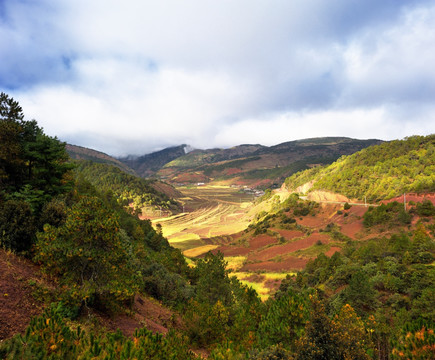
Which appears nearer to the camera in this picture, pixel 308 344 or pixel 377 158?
pixel 308 344

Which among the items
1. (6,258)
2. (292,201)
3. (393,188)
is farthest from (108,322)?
(292,201)

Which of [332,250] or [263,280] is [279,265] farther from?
[332,250]

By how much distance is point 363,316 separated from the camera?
1670 centimetres

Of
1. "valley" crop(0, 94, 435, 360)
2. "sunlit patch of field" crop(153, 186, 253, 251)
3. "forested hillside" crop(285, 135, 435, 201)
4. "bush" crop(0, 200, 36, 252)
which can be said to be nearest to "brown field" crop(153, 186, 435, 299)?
"sunlit patch of field" crop(153, 186, 253, 251)

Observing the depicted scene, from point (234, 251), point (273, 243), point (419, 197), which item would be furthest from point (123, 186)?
point (419, 197)

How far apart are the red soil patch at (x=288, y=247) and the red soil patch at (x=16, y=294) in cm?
5102

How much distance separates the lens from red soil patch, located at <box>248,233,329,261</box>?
2184 inches

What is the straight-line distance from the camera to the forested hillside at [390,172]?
60.1 metres

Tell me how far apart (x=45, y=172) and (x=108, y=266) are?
44.3 ft

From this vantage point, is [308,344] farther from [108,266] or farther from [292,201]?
[292,201]

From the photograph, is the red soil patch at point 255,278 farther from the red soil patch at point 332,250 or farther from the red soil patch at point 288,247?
the red soil patch at point 332,250

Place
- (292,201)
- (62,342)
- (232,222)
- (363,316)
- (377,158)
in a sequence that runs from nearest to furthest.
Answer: (62,342), (363,316), (377,158), (292,201), (232,222)

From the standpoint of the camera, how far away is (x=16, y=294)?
27.2 ft

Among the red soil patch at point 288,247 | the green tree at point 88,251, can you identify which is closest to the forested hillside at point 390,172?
the red soil patch at point 288,247
